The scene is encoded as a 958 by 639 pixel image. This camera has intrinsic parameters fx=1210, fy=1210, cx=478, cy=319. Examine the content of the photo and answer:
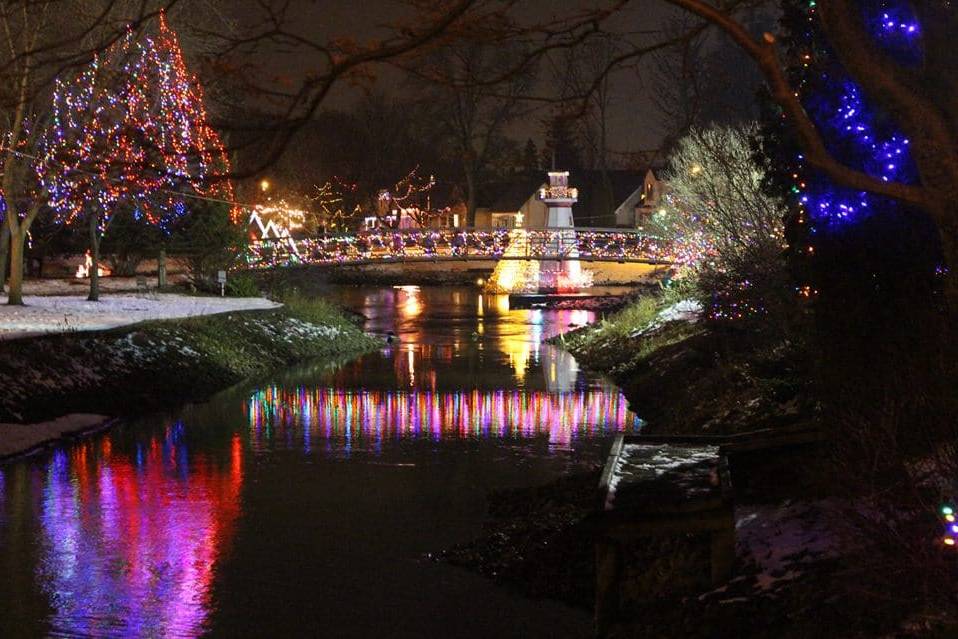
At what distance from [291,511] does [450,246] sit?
1784 inches

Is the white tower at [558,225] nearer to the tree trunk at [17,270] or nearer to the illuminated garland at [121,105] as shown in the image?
the illuminated garland at [121,105]

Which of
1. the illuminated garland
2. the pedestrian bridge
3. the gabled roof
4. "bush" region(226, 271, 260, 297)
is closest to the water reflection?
the illuminated garland

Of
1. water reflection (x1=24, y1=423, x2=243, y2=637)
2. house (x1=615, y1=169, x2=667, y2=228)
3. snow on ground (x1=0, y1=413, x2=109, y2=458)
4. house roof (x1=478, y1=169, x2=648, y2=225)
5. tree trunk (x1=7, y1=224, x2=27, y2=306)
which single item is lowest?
water reflection (x1=24, y1=423, x2=243, y2=637)

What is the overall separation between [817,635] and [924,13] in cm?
462

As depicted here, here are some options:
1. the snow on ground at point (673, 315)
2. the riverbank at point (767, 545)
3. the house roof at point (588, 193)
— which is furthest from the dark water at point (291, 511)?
the house roof at point (588, 193)

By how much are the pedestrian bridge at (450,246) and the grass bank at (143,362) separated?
1026 centimetres

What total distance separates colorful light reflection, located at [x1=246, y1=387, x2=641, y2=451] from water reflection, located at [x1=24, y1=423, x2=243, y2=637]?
9.20 feet

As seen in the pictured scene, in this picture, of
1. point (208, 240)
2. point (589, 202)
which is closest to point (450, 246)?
point (208, 240)

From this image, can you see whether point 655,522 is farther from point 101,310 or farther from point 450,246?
point 450,246

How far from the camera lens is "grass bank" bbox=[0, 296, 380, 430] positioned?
23.0 meters

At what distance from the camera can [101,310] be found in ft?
114

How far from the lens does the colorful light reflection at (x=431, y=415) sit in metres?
22.3

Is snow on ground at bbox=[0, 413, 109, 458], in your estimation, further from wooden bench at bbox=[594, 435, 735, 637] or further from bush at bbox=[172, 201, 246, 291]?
bush at bbox=[172, 201, 246, 291]

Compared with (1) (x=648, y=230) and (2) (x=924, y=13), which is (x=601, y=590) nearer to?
(2) (x=924, y=13)
